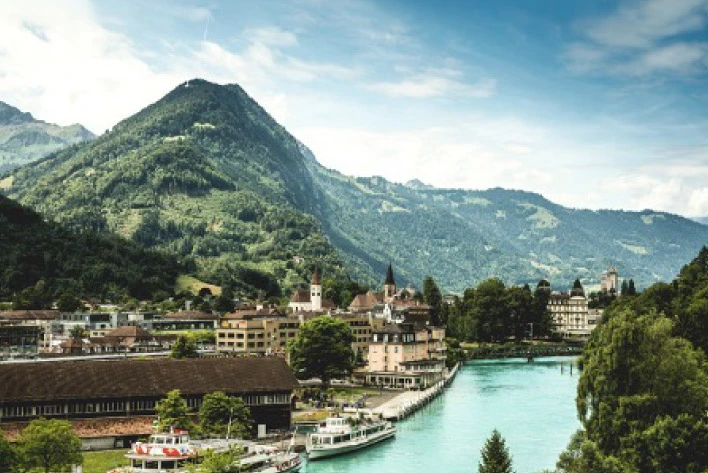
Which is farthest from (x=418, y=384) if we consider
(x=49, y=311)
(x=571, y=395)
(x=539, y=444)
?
(x=49, y=311)

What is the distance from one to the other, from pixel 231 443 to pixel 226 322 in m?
67.2

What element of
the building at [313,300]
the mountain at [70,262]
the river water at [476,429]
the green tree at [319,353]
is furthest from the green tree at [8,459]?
the mountain at [70,262]

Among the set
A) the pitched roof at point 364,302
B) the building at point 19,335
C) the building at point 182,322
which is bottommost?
the building at point 19,335

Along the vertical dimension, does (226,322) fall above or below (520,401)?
above

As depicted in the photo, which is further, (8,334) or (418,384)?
(8,334)

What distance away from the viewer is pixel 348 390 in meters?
95.0

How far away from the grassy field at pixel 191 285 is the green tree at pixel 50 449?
434 ft

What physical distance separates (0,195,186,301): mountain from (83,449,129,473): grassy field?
100905 millimetres

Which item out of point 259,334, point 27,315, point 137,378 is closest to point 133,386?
point 137,378

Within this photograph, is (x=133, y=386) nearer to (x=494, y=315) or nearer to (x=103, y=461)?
(x=103, y=461)

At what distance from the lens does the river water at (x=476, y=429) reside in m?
59.8

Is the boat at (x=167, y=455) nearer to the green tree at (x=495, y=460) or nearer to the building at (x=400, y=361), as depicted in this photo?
the green tree at (x=495, y=460)

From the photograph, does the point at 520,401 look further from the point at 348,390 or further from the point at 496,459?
the point at 496,459

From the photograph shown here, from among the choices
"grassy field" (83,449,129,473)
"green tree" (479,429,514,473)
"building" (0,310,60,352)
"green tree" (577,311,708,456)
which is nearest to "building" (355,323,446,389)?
"building" (0,310,60,352)
